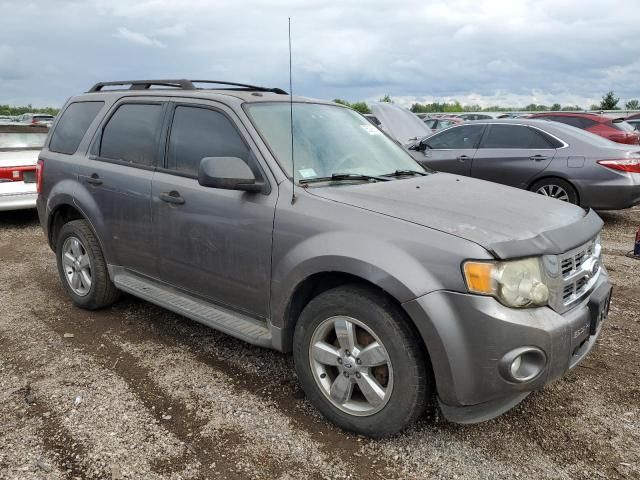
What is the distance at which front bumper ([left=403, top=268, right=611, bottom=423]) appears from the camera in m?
2.36

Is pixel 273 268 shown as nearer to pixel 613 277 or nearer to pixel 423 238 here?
pixel 423 238

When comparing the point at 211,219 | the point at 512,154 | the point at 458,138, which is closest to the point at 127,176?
the point at 211,219

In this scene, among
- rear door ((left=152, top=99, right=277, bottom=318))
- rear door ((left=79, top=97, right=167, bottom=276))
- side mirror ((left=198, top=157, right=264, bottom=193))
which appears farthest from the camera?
rear door ((left=79, top=97, right=167, bottom=276))

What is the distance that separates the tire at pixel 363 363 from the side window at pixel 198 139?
1132 millimetres

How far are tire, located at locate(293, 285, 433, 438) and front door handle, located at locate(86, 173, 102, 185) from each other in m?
2.20

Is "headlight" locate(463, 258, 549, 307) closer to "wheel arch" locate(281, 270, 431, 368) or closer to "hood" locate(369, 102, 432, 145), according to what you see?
"wheel arch" locate(281, 270, 431, 368)

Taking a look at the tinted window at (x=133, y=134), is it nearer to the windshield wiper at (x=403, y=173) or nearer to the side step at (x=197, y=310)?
the side step at (x=197, y=310)

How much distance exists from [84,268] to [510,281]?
3497mm

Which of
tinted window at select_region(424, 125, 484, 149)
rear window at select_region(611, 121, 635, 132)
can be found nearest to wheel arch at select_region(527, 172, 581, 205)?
tinted window at select_region(424, 125, 484, 149)

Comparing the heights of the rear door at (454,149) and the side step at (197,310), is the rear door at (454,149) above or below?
above

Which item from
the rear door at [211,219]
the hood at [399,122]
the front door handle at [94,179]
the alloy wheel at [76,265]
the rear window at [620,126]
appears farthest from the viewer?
the rear window at [620,126]

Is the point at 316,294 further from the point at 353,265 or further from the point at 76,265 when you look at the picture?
the point at 76,265

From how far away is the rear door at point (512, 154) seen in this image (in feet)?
26.5

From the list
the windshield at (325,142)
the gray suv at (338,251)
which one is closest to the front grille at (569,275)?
the gray suv at (338,251)
